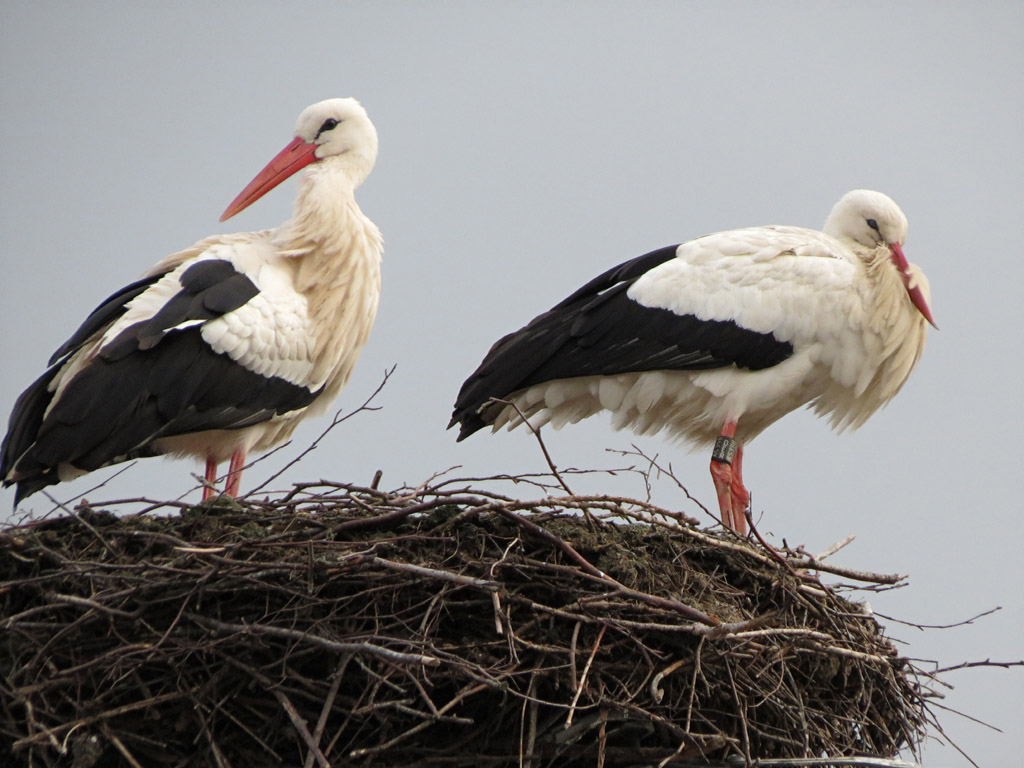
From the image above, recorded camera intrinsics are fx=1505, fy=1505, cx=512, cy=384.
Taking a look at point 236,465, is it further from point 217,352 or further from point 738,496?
point 738,496

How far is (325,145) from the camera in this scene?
6.86 m

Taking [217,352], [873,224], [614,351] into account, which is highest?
[873,224]

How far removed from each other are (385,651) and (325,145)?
3557 mm

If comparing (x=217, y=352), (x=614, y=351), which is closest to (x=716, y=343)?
(x=614, y=351)

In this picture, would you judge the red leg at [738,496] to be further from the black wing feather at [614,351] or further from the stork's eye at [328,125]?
the stork's eye at [328,125]

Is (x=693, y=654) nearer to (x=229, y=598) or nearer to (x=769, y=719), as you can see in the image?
(x=769, y=719)

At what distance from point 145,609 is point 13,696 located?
43cm

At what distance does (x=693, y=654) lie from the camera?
161 inches

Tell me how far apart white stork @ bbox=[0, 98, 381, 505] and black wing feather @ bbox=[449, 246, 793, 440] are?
26.9 inches

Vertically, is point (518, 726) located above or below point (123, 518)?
below

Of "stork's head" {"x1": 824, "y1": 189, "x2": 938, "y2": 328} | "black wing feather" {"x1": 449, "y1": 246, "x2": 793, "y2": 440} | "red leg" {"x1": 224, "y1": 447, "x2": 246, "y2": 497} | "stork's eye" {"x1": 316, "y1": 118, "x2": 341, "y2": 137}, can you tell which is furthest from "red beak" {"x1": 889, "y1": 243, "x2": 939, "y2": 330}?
"red leg" {"x1": 224, "y1": 447, "x2": 246, "y2": 497}

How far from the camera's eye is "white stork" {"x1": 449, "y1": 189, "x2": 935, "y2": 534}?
19.6 feet

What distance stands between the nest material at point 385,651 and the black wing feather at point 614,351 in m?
1.63

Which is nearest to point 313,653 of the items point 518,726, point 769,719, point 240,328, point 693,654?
point 518,726
